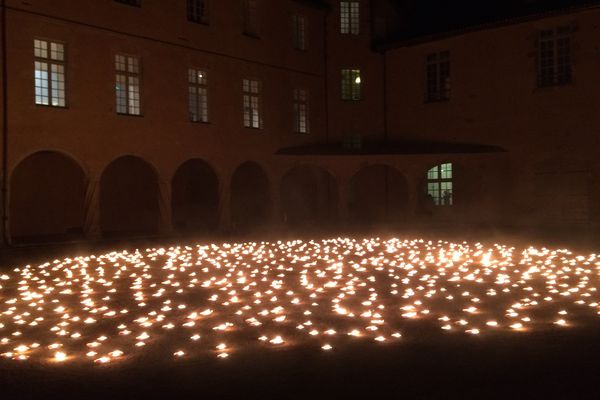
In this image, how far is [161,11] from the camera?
20.7 metres

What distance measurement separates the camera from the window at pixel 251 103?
23828mm

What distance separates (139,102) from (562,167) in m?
15.1

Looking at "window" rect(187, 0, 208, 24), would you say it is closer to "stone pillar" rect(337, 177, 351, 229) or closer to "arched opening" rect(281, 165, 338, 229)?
"arched opening" rect(281, 165, 338, 229)

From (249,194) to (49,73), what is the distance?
10.4m

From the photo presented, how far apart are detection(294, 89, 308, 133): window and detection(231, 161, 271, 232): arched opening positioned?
2.58 metres

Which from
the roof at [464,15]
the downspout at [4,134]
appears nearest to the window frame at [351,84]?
the roof at [464,15]

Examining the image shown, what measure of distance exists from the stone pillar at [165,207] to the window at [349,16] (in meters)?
11.7

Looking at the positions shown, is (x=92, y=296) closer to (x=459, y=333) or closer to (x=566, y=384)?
(x=459, y=333)

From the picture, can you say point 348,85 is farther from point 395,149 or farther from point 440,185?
point 440,185

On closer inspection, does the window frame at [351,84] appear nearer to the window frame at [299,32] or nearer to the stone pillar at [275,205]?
the window frame at [299,32]

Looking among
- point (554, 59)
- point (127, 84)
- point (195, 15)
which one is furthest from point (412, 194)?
point (127, 84)

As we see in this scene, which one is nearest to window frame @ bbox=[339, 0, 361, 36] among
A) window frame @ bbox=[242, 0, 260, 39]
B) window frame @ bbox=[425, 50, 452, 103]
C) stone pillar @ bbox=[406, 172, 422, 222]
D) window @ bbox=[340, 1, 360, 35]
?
window @ bbox=[340, 1, 360, 35]

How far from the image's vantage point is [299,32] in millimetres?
26172

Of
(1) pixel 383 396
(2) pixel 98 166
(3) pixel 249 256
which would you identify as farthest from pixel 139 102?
(1) pixel 383 396
